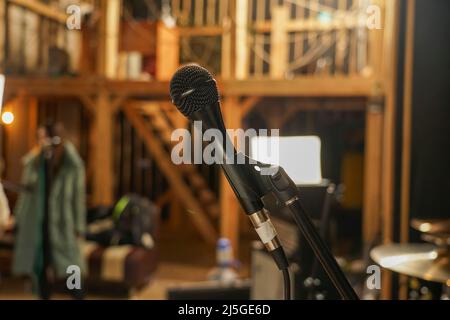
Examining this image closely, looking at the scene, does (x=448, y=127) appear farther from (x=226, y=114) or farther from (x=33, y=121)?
(x=33, y=121)

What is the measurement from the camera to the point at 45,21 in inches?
336

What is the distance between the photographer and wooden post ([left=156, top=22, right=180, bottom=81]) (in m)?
7.76

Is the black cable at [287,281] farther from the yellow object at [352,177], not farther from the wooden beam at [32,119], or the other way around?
the wooden beam at [32,119]

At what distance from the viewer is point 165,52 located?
25.9 feet

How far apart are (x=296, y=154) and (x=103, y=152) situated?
14.6 feet

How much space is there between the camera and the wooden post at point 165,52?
7762 millimetres

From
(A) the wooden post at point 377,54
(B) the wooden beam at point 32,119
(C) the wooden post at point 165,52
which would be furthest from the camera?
(B) the wooden beam at point 32,119

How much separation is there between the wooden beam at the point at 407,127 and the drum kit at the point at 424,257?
2.34ft

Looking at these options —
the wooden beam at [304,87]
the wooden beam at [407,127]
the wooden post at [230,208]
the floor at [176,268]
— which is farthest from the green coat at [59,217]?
the wooden beam at [407,127]

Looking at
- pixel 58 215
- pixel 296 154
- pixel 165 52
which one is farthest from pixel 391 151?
pixel 165 52

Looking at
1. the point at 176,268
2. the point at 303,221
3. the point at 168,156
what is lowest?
the point at 176,268

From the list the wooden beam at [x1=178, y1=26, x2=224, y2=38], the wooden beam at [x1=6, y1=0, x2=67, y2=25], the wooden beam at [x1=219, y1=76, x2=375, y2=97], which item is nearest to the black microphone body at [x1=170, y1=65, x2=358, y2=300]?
the wooden beam at [x1=219, y1=76, x2=375, y2=97]

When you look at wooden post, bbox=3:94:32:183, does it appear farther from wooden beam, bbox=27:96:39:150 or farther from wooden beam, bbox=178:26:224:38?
wooden beam, bbox=178:26:224:38

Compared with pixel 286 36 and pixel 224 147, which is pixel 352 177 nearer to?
pixel 286 36
